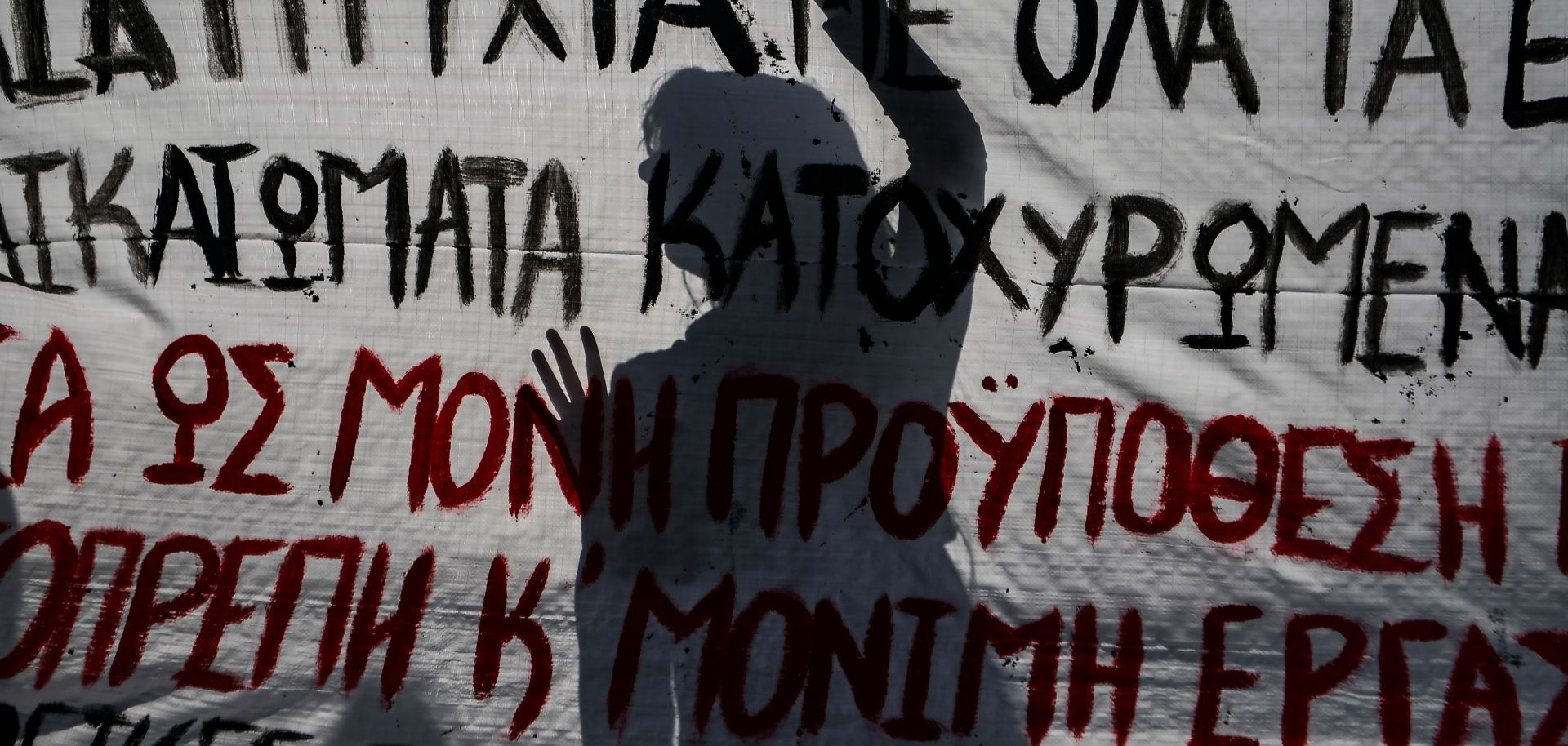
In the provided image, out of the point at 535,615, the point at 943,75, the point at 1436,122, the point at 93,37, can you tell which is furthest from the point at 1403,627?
the point at 93,37

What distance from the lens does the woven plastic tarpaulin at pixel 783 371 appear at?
Result: 1.75 meters

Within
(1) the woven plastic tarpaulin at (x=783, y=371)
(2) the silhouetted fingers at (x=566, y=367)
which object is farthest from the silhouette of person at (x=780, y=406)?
(2) the silhouetted fingers at (x=566, y=367)

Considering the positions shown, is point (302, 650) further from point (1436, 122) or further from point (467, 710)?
point (1436, 122)

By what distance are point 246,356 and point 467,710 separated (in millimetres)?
823

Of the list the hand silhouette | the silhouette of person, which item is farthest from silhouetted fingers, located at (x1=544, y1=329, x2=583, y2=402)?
the silhouette of person

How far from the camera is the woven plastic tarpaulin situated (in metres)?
1.75

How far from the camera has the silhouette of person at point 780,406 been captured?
1789mm

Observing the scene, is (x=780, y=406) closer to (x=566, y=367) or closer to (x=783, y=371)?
(x=783, y=371)

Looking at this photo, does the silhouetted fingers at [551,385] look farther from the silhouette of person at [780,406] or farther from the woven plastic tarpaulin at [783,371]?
the silhouette of person at [780,406]

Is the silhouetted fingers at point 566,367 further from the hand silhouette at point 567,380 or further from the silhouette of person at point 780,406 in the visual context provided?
the silhouette of person at point 780,406

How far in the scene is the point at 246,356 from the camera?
73.5 inches

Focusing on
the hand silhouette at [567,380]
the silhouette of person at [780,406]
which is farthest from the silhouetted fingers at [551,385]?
the silhouette of person at [780,406]

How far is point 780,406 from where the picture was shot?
182 centimetres

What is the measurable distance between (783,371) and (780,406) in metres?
0.07
